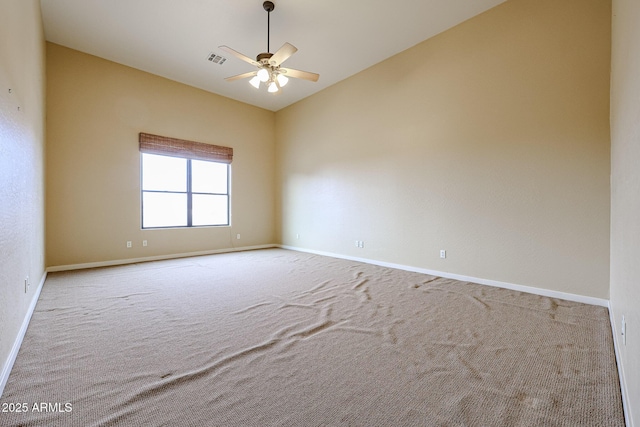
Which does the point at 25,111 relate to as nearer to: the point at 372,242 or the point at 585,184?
the point at 372,242

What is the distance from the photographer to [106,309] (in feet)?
8.52

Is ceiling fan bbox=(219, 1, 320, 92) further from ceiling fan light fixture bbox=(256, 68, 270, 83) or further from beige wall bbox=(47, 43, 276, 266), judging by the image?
beige wall bbox=(47, 43, 276, 266)

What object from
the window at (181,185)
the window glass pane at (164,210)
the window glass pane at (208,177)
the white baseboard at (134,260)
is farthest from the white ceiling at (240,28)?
the white baseboard at (134,260)

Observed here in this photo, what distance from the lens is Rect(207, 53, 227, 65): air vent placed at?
432cm

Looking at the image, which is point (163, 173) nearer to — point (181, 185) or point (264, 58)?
point (181, 185)

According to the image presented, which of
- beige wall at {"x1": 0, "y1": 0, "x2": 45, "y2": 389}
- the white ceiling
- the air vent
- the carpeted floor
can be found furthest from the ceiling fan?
the carpeted floor

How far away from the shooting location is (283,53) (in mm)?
2947

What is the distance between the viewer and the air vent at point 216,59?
14.2ft

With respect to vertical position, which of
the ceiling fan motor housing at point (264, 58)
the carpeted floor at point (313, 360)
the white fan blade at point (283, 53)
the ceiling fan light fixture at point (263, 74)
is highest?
the ceiling fan motor housing at point (264, 58)

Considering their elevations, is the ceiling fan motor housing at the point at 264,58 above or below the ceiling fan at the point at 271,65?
above

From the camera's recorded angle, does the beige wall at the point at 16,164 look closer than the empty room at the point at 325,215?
No

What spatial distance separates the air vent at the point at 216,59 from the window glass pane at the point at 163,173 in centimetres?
203

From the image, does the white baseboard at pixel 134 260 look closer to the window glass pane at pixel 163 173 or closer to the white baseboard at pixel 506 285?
the window glass pane at pixel 163 173

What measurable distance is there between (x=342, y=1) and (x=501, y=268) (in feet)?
12.5
